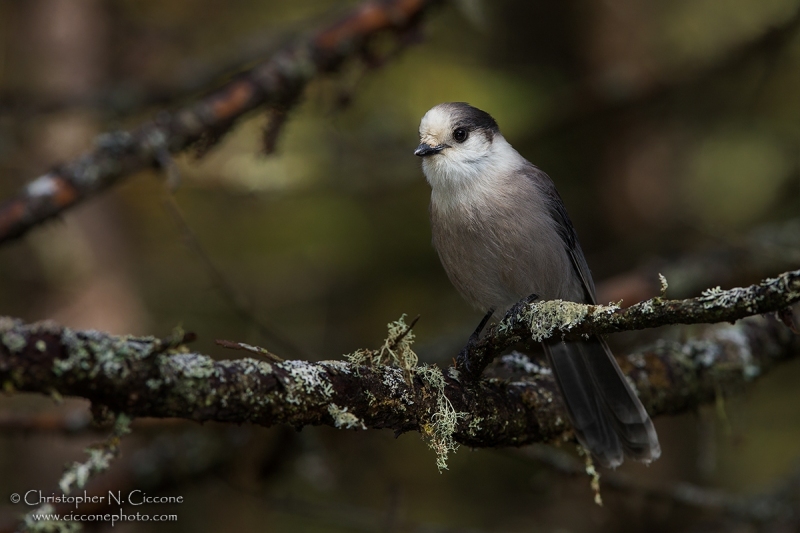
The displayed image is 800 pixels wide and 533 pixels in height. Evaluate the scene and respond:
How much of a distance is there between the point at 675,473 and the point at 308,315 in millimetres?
3020

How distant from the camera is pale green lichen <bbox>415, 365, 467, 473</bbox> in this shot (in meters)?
2.25

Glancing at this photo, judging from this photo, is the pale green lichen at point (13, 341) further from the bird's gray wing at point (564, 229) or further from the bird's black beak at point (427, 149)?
the bird's gray wing at point (564, 229)

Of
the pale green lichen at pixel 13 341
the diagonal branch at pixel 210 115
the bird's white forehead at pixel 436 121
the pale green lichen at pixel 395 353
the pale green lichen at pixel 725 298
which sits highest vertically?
the diagonal branch at pixel 210 115

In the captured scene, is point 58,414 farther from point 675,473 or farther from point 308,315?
point 675,473

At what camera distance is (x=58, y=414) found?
4055 millimetres

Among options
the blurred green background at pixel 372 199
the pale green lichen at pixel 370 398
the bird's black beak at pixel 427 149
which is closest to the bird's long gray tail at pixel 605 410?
the blurred green background at pixel 372 199

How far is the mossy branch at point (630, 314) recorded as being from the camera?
1.69 m

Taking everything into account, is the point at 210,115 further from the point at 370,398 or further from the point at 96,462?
the point at 96,462

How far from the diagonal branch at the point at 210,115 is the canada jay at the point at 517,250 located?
0.74m

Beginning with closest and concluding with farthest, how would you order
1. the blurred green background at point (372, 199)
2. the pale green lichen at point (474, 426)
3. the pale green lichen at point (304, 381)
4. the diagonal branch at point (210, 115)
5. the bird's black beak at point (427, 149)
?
1. the pale green lichen at point (304, 381)
2. the pale green lichen at point (474, 426)
3. the diagonal branch at point (210, 115)
4. the bird's black beak at point (427, 149)
5. the blurred green background at point (372, 199)

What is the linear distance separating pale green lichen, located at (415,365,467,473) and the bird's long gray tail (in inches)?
37.5

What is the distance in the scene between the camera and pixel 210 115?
3.77m

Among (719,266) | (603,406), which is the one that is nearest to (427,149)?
(603,406)

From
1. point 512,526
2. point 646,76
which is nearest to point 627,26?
point 646,76
